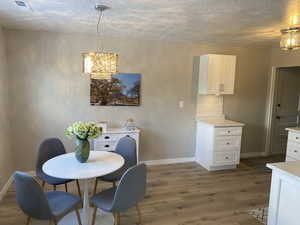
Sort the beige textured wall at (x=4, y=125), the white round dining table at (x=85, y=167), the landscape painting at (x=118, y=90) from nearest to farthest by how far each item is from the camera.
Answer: the white round dining table at (x=85, y=167), the beige textured wall at (x=4, y=125), the landscape painting at (x=118, y=90)

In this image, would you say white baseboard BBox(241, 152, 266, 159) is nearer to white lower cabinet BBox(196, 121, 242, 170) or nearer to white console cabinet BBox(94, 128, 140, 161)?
white lower cabinet BBox(196, 121, 242, 170)

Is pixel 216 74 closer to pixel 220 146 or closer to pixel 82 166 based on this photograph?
pixel 220 146

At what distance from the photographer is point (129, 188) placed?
6.82 feet

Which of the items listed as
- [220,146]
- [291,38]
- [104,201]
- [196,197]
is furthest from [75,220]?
[291,38]

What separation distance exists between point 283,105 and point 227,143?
6.73 feet

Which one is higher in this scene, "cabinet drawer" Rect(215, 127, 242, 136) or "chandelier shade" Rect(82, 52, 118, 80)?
"chandelier shade" Rect(82, 52, 118, 80)

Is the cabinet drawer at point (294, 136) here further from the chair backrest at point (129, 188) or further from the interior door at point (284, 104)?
the chair backrest at point (129, 188)

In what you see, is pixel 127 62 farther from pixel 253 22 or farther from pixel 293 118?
pixel 293 118

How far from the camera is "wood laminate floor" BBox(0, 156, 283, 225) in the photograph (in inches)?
108

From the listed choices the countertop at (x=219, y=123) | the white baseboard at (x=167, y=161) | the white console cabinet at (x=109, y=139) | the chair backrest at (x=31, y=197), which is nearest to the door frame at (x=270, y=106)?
the countertop at (x=219, y=123)

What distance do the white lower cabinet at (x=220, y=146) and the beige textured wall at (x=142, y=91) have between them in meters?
0.42

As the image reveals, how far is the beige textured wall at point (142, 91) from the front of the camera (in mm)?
3707

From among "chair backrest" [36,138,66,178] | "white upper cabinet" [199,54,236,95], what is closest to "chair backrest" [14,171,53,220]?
"chair backrest" [36,138,66,178]

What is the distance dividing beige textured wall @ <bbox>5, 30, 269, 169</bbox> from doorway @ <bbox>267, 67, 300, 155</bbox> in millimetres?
283
